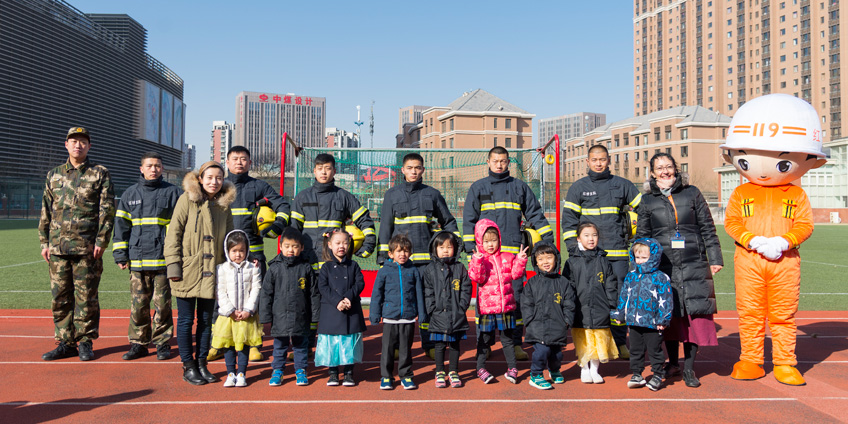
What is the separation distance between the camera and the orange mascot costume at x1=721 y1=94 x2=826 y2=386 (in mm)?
5004

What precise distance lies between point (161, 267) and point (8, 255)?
14211mm

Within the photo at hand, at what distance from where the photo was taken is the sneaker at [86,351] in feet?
18.6

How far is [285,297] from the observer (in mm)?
4914

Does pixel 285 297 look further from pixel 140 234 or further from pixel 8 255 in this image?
pixel 8 255

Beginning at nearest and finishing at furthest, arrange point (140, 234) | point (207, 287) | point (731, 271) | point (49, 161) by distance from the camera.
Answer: point (207, 287)
point (140, 234)
point (731, 271)
point (49, 161)

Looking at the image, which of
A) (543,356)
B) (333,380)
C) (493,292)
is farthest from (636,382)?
(333,380)

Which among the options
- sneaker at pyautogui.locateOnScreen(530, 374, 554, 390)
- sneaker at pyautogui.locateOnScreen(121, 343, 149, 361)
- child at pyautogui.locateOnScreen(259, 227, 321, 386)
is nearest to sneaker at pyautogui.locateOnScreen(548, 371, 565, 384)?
sneaker at pyautogui.locateOnScreen(530, 374, 554, 390)

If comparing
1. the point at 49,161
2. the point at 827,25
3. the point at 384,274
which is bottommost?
the point at 384,274

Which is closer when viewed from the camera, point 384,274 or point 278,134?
point 384,274

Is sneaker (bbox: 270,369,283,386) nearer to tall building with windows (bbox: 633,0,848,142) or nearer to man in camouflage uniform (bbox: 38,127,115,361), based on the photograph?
man in camouflage uniform (bbox: 38,127,115,361)

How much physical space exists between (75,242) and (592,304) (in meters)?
5.08

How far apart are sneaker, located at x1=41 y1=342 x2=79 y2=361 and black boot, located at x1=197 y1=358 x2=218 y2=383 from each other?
1.83 metres

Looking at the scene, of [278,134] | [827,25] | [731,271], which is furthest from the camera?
[278,134]

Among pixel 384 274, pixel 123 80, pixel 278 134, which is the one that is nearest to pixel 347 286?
pixel 384 274
